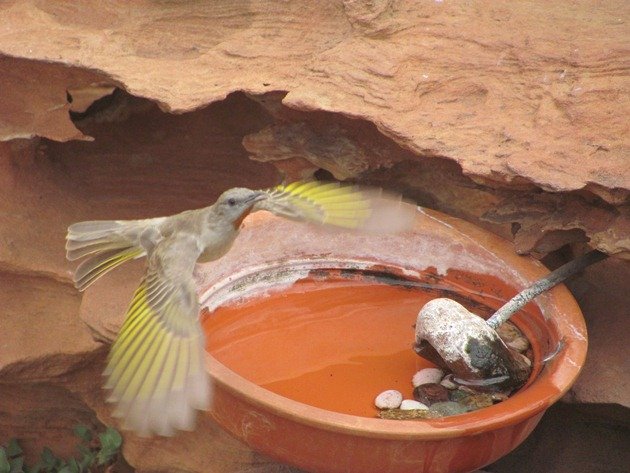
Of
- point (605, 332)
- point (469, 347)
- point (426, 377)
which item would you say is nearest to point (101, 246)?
point (426, 377)

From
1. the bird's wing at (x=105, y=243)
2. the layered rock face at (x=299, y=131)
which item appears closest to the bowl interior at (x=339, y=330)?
the layered rock face at (x=299, y=131)

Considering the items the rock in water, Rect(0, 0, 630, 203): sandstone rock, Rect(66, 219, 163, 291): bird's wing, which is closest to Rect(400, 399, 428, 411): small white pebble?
the rock in water

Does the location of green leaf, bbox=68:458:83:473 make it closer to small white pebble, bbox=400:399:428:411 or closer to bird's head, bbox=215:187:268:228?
bird's head, bbox=215:187:268:228

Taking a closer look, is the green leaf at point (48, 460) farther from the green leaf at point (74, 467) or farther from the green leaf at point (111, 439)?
the green leaf at point (111, 439)

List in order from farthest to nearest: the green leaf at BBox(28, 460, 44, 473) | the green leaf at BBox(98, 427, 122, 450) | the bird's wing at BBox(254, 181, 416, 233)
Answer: the green leaf at BBox(28, 460, 44, 473)
the green leaf at BBox(98, 427, 122, 450)
the bird's wing at BBox(254, 181, 416, 233)

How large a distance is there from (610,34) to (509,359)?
1069 mm

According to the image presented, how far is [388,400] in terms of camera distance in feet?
8.84

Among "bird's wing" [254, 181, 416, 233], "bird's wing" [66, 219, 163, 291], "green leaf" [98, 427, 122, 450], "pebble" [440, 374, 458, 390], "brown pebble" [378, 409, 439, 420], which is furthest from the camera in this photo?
"green leaf" [98, 427, 122, 450]

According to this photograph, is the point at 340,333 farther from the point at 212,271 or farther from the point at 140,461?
the point at 140,461

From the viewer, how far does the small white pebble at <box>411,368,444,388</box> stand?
278 centimetres

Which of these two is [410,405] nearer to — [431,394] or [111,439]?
[431,394]

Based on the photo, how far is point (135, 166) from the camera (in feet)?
13.1

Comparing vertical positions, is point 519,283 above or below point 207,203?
above

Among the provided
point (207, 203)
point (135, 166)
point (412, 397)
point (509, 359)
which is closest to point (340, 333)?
point (412, 397)
